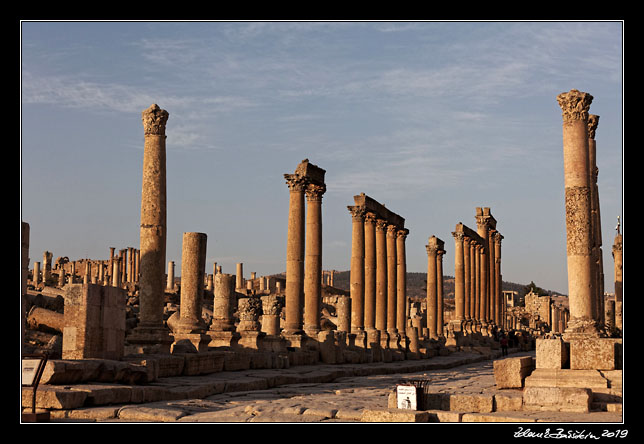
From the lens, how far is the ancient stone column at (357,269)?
1359 inches

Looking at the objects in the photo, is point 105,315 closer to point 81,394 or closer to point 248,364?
point 81,394

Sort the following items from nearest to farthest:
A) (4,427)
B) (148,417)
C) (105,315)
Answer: (4,427) → (148,417) → (105,315)

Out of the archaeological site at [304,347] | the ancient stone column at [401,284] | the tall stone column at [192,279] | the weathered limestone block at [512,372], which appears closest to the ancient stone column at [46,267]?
the archaeological site at [304,347]

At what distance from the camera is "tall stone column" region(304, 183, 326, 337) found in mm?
29906

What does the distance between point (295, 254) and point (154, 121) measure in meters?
9.13

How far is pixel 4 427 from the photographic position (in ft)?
30.0

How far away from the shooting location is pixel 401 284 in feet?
131

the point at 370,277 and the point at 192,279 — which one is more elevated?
the point at 370,277

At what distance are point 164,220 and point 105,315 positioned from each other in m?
5.14

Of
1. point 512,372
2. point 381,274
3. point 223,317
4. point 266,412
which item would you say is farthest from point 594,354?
point 381,274

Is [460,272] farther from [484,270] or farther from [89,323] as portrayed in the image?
[89,323]

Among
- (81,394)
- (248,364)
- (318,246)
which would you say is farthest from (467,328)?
(81,394)

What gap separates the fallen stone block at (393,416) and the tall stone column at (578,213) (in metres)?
8.15

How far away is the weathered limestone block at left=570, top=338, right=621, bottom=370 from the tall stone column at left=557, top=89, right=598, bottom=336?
2.13m
